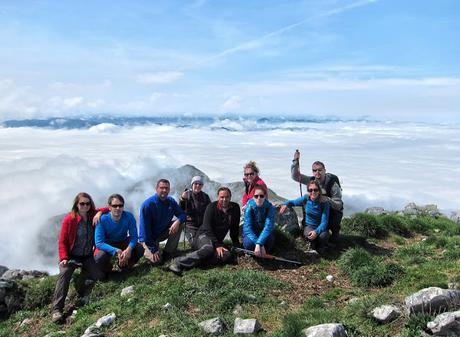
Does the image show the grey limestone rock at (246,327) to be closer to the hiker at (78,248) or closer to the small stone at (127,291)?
the small stone at (127,291)

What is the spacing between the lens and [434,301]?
6.82 metres

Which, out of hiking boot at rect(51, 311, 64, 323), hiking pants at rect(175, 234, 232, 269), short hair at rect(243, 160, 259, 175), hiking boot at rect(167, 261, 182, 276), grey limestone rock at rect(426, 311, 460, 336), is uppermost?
short hair at rect(243, 160, 259, 175)

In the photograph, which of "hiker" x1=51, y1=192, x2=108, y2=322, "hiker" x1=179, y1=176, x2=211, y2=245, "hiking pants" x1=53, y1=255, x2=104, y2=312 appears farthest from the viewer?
"hiker" x1=179, y1=176, x2=211, y2=245

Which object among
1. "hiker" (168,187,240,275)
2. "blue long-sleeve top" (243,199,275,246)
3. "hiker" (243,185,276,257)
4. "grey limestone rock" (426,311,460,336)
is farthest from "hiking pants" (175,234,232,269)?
"grey limestone rock" (426,311,460,336)

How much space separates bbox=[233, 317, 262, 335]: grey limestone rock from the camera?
7.36 meters

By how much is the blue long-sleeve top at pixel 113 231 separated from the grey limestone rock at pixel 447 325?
7.58 metres

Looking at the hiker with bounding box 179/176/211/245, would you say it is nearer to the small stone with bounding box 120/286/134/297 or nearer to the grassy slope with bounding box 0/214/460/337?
the grassy slope with bounding box 0/214/460/337

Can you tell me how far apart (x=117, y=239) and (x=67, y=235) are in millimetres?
1400

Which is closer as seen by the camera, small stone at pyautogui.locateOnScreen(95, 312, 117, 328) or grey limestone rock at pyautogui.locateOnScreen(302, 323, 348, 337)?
grey limestone rock at pyautogui.locateOnScreen(302, 323, 348, 337)

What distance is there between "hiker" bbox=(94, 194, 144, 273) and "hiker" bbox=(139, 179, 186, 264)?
332mm

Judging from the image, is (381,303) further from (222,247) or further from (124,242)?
(124,242)

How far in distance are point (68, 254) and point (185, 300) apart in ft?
12.4

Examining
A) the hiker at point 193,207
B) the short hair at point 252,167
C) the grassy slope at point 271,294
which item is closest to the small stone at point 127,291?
the grassy slope at point 271,294

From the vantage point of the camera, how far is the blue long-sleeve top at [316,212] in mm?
12328
